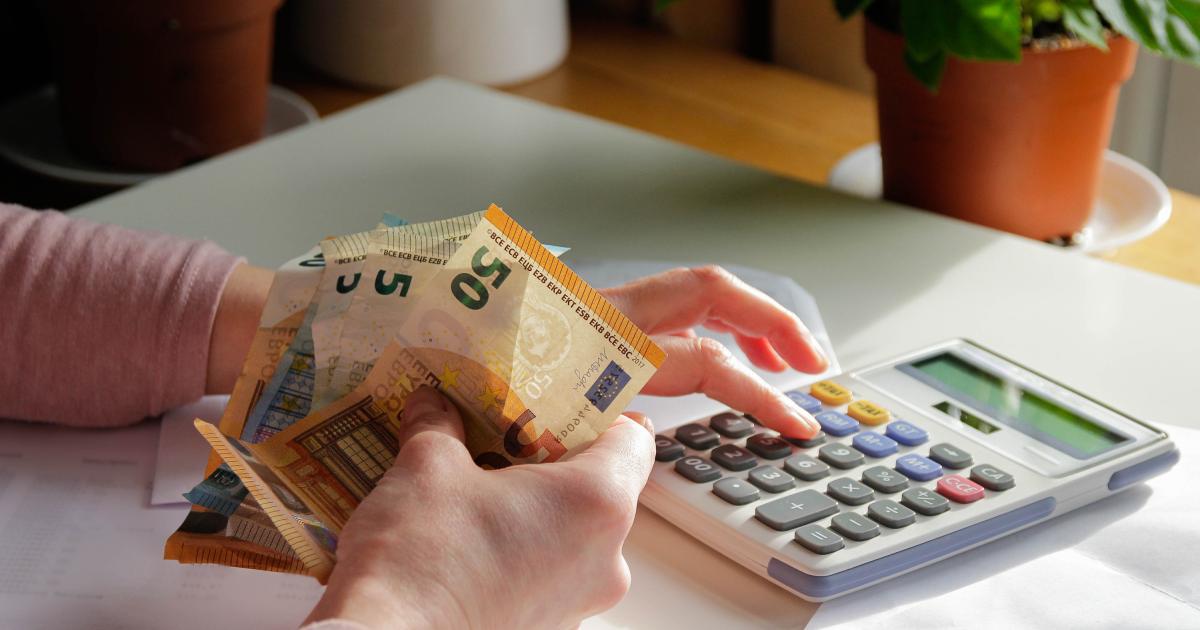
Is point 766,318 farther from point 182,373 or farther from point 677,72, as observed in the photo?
point 677,72

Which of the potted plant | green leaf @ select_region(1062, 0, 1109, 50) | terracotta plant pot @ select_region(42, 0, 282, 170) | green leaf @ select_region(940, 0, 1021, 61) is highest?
green leaf @ select_region(1062, 0, 1109, 50)

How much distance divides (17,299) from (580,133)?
1.28 feet

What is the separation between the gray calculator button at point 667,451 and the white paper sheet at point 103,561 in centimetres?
13

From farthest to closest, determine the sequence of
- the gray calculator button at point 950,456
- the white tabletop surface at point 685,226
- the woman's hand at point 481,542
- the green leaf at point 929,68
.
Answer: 1. the green leaf at point 929,68
2. the white tabletop surface at point 685,226
3. the gray calculator button at point 950,456
4. the woman's hand at point 481,542

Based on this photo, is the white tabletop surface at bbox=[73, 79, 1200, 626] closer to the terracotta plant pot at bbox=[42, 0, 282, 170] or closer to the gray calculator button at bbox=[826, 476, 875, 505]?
the gray calculator button at bbox=[826, 476, 875, 505]

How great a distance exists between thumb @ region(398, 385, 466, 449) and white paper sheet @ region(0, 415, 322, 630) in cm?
6

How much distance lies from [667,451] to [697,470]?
2 centimetres

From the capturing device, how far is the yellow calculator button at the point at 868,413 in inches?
19.5

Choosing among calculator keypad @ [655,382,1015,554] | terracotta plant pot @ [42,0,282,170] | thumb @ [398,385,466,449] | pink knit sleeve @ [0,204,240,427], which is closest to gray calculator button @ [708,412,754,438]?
calculator keypad @ [655,382,1015,554]

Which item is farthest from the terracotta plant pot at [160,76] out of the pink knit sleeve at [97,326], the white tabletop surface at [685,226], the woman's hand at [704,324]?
the woman's hand at [704,324]

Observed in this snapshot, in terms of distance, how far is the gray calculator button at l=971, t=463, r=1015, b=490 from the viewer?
0.45 metres

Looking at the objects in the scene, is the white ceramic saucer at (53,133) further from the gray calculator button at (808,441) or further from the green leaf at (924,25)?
the gray calculator button at (808,441)

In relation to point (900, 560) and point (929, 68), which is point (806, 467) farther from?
point (929, 68)

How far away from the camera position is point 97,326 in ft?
1.78
